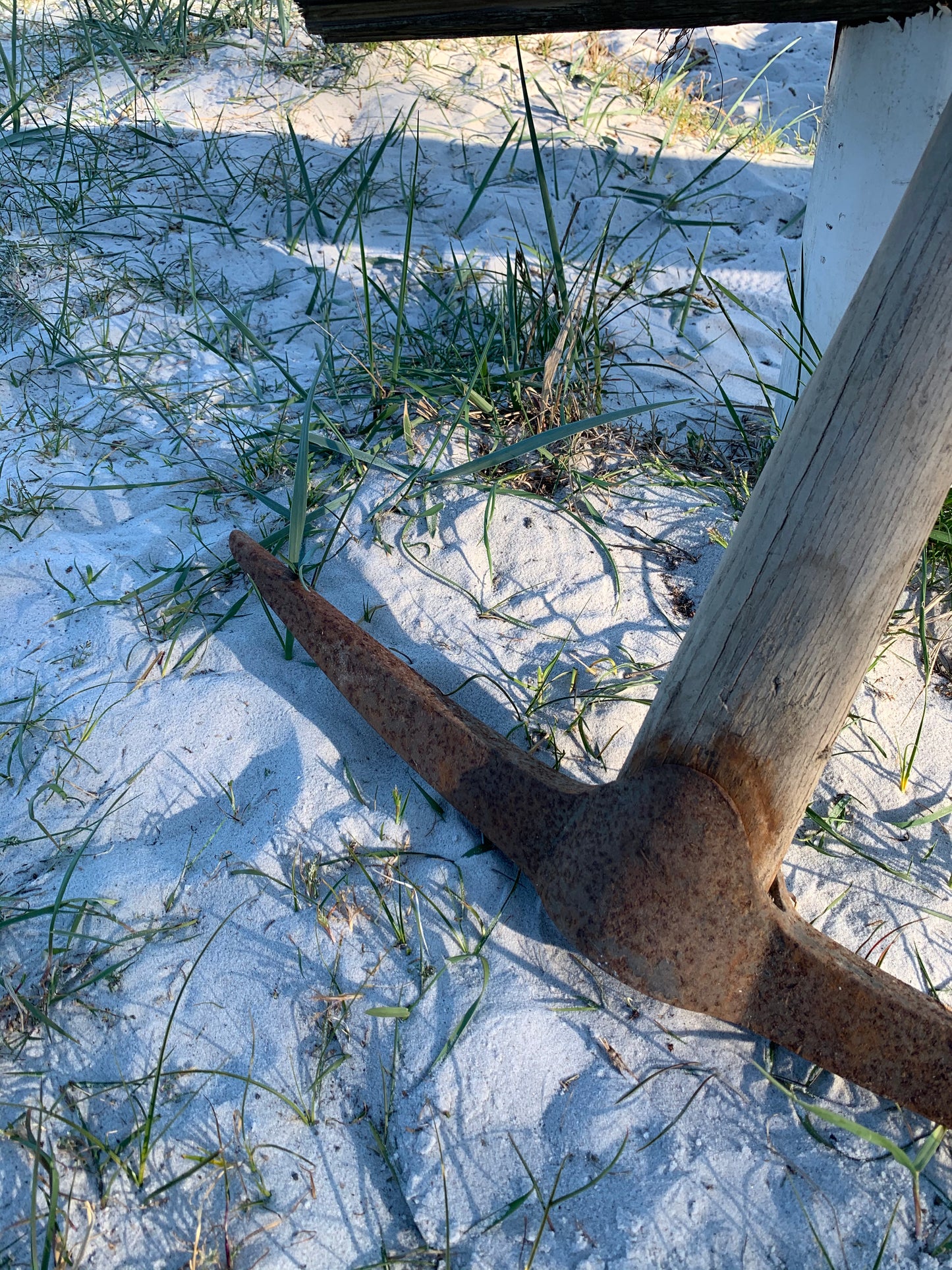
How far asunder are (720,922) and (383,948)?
49cm

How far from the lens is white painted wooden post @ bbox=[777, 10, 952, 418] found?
1.69 m

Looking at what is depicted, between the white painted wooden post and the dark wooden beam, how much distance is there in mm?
86

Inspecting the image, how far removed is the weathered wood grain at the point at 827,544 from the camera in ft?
3.59

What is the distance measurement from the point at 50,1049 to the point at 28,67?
11.5 feet

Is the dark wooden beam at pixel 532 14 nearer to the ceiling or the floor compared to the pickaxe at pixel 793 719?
nearer to the ceiling

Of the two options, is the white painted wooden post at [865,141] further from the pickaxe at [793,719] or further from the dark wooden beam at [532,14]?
the pickaxe at [793,719]

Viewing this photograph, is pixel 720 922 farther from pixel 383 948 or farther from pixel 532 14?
pixel 532 14

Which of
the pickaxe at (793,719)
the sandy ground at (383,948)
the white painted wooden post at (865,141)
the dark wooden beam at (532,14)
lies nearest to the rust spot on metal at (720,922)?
the pickaxe at (793,719)

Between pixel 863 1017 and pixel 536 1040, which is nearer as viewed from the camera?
pixel 863 1017

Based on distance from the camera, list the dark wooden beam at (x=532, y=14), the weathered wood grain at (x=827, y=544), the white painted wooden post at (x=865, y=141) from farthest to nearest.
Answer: the white painted wooden post at (x=865, y=141) → the dark wooden beam at (x=532, y=14) → the weathered wood grain at (x=827, y=544)

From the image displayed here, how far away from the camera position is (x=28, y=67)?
11.0 feet

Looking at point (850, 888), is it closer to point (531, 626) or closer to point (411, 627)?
point (531, 626)

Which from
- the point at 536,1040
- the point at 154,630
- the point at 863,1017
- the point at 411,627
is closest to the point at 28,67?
the point at 154,630

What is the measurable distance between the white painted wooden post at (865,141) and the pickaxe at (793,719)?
26.1 inches
